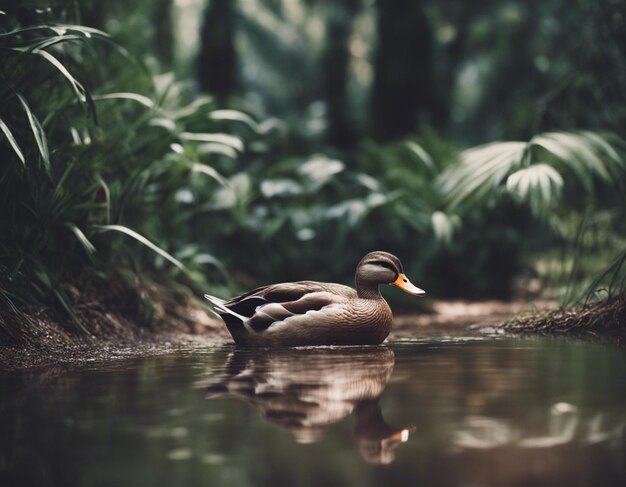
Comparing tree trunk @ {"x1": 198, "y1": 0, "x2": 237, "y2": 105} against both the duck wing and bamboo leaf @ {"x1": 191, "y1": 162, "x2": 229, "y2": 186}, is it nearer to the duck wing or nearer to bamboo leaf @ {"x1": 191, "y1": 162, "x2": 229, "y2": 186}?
bamboo leaf @ {"x1": 191, "y1": 162, "x2": 229, "y2": 186}

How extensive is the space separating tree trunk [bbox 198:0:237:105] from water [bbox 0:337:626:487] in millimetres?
9128

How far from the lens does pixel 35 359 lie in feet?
14.7

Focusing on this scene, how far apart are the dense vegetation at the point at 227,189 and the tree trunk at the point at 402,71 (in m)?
0.07

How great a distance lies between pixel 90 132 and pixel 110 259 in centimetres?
99

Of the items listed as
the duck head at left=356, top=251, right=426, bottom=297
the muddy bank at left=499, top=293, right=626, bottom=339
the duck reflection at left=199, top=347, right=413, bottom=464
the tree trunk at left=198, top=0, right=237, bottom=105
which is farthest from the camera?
the tree trunk at left=198, top=0, right=237, bottom=105

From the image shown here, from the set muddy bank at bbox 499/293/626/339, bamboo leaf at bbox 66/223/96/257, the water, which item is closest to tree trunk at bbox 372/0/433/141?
muddy bank at bbox 499/293/626/339

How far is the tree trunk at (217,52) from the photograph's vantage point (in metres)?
13.0

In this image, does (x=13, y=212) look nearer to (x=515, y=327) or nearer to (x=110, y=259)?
(x=110, y=259)

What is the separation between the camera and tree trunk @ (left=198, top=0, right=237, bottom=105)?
13008 millimetres

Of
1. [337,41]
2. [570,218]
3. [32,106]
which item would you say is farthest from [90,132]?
[337,41]

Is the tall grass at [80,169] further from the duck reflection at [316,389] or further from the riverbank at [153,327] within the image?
the duck reflection at [316,389]

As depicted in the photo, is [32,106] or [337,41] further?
[337,41]

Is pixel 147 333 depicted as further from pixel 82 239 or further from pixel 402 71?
pixel 402 71

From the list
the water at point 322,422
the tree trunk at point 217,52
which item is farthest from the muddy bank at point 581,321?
the tree trunk at point 217,52
